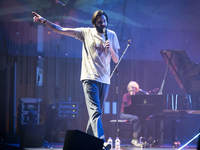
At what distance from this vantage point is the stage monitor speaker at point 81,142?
2012 mm

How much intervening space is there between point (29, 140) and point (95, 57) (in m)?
1.97

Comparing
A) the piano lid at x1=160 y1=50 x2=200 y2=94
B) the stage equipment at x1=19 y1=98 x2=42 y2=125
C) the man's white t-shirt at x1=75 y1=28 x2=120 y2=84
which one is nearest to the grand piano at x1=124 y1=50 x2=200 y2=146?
the piano lid at x1=160 y1=50 x2=200 y2=94

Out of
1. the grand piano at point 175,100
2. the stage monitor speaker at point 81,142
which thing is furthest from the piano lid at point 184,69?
the stage monitor speaker at point 81,142

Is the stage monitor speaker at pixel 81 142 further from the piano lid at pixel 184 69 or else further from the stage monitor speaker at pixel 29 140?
the piano lid at pixel 184 69

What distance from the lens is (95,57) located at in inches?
117

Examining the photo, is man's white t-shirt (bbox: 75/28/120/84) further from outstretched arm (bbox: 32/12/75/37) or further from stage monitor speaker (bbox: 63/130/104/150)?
stage monitor speaker (bbox: 63/130/104/150)

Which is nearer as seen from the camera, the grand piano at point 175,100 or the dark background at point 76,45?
the grand piano at point 175,100

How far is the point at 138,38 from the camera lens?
27.9 feet

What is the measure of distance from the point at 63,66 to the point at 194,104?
4.01 meters

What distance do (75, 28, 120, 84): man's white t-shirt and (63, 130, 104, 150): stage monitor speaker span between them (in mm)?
974

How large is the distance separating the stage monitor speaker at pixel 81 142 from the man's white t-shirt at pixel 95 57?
0.97 meters

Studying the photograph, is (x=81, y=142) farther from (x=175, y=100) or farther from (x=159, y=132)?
(x=159, y=132)

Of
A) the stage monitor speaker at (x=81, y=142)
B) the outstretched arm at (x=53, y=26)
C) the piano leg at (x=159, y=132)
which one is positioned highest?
the outstretched arm at (x=53, y=26)

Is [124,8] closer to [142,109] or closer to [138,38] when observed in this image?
[138,38]
